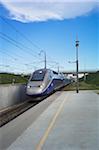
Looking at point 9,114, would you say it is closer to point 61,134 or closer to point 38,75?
point 61,134

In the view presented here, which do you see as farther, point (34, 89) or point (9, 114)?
point (34, 89)

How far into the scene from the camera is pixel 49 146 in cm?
967

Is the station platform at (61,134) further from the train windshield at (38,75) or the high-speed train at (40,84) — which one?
the train windshield at (38,75)

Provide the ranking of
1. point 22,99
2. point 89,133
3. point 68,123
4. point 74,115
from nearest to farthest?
point 89,133 → point 68,123 → point 74,115 → point 22,99

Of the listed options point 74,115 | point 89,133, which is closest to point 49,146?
point 89,133

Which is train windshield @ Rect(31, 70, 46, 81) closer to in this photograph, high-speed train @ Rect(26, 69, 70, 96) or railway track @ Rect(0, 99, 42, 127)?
high-speed train @ Rect(26, 69, 70, 96)

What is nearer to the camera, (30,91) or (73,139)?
(73,139)

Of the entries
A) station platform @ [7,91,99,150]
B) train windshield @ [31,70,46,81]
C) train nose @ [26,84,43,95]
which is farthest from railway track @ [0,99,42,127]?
train windshield @ [31,70,46,81]

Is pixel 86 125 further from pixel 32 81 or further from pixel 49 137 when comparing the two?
pixel 32 81

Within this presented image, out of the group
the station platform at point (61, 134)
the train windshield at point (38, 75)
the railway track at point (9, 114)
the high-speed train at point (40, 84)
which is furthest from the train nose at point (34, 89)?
the station platform at point (61, 134)

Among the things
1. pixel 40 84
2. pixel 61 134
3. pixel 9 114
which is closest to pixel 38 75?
pixel 40 84

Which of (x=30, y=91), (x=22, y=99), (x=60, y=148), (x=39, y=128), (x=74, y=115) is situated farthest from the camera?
(x=22, y=99)

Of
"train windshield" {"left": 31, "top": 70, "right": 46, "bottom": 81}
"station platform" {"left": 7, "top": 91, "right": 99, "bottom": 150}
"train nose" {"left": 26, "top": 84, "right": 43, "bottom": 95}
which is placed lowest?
"station platform" {"left": 7, "top": 91, "right": 99, "bottom": 150}

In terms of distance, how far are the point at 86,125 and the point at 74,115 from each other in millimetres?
3181
